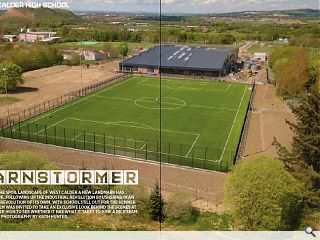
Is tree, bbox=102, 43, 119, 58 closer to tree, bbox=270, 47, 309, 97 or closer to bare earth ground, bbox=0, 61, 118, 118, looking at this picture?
bare earth ground, bbox=0, 61, 118, 118

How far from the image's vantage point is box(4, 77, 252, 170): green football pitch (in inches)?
969

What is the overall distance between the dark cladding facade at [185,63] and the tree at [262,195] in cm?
3752

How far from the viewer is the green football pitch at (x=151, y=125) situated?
80.8 ft

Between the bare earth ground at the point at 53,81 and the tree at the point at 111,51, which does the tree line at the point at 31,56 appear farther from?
the tree at the point at 111,51

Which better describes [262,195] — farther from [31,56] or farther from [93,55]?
[93,55]

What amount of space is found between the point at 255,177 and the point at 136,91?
2898 centimetres

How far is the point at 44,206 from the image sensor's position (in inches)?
605

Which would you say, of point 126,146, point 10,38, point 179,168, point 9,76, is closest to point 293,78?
point 126,146

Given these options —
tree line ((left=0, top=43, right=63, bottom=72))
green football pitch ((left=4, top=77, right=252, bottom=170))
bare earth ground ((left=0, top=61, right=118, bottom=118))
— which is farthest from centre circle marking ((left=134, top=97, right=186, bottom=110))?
tree line ((left=0, top=43, right=63, bottom=72))

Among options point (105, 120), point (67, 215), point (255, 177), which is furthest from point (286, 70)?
point (67, 215)

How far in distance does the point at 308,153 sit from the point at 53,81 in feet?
119

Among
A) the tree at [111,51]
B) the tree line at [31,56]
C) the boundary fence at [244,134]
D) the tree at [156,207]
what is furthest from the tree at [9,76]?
the tree at [111,51]

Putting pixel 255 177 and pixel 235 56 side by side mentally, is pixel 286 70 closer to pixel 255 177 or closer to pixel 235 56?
pixel 235 56

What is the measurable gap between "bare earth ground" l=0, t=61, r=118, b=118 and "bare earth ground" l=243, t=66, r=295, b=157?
64.2ft
